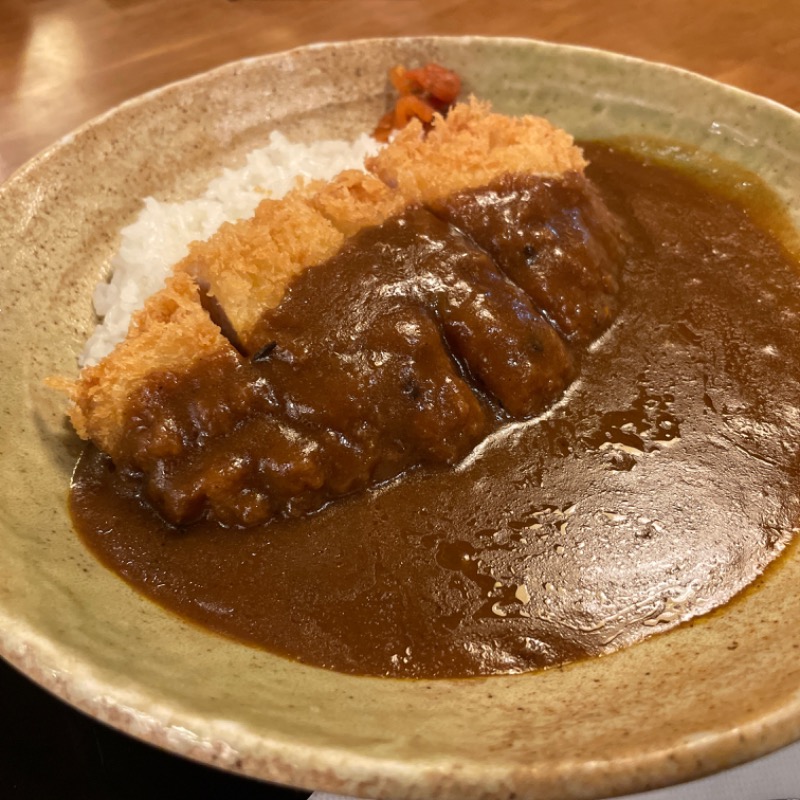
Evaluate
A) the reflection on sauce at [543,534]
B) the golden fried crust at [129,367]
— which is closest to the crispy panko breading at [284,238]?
the golden fried crust at [129,367]

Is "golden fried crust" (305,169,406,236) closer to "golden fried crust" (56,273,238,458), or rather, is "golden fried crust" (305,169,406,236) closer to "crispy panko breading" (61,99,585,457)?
"crispy panko breading" (61,99,585,457)

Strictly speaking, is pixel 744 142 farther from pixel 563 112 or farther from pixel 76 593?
pixel 76 593

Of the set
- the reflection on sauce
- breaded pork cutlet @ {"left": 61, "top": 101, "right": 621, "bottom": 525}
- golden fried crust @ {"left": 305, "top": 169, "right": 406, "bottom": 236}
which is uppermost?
golden fried crust @ {"left": 305, "top": 169, "right": 406, "bottom": 236}

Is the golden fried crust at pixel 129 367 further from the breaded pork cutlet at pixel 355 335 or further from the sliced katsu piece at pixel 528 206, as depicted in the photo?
the sliced katsu piece at pixel 528 206

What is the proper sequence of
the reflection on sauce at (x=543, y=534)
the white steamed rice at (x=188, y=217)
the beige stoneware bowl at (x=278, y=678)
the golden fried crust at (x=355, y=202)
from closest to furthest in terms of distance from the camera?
1. the beige stoneware bowl at (x=278, y=678)
2. the reflection on sauce at (x=543, y=534)
3. the golden fried crust at (x=355, y=202)
4. the white steamed rice at (x=188, y=217)

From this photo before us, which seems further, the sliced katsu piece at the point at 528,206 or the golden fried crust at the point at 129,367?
the sliced katsu piece at the point at 528,206

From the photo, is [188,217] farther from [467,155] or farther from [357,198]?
[467,155]

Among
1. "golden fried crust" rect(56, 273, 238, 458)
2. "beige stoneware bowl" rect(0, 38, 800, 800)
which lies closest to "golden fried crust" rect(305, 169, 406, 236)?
"golden fried crust" rect(56, 273, 238, 458)
